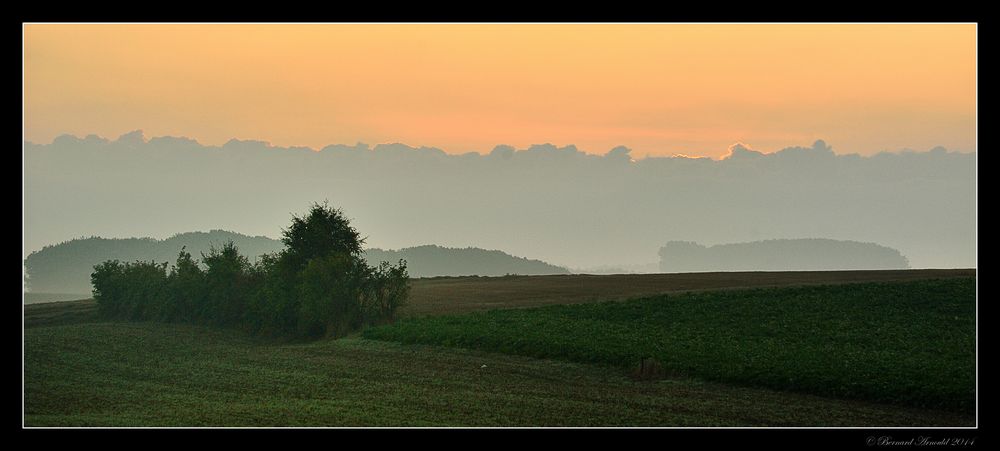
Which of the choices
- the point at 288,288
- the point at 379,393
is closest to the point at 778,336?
the point at 379,393

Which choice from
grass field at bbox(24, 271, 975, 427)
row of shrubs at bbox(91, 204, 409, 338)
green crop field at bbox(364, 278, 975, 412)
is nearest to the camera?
grass field at bbox(24, 271, 975, 427)

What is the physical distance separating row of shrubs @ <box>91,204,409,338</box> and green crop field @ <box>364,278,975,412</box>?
23.1ft

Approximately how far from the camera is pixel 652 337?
53.3 m

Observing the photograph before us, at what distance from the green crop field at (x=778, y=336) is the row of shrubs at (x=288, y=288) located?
23.1 feet

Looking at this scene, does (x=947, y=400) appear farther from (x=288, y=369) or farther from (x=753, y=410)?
(x=288, y=369)

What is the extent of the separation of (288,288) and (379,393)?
123ft

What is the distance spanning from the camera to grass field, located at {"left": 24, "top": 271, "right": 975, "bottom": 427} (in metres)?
33.8

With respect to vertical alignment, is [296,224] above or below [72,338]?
above

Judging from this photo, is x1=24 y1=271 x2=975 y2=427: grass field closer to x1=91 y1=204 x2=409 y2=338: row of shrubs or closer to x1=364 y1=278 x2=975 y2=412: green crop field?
x1=364 y1=278 x2=975 y2=412: green crop field

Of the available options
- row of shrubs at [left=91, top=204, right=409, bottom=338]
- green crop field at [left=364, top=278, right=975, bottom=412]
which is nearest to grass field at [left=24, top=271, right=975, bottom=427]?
green crop field at [left=364, top=278, right=975, bottom=412]

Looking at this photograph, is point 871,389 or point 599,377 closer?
point 871,389

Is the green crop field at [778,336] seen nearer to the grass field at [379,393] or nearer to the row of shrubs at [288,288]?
the grass field at [379,393]
